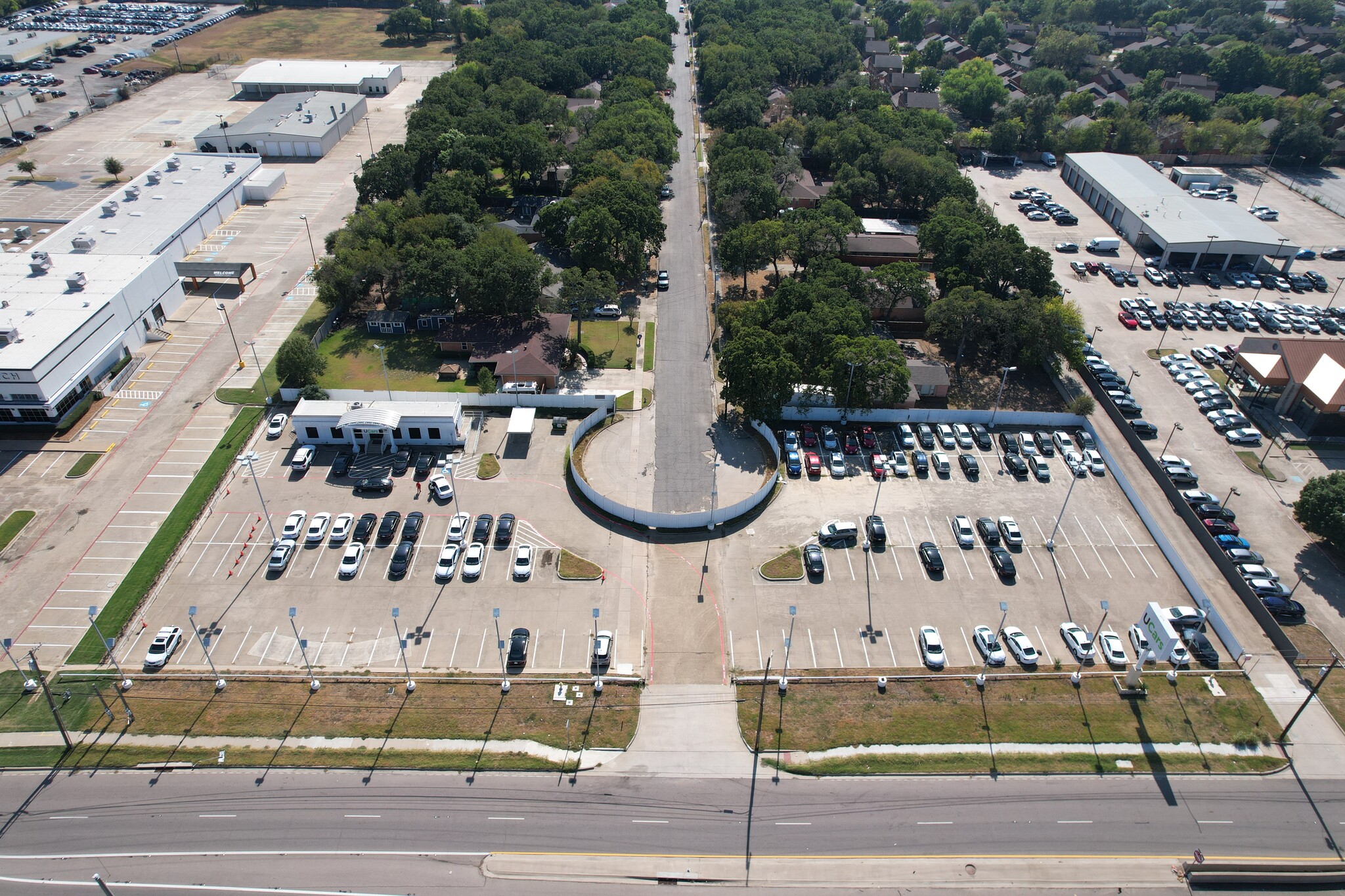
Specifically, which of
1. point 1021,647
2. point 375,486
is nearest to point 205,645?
point 375,486

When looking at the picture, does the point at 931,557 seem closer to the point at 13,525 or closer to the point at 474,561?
the point at 474,561

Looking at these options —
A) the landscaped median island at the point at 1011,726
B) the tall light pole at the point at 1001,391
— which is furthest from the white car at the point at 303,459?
the tall light pole at the point at 1001,391

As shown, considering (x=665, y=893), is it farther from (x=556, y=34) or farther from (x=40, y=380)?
(x=556, y=34)

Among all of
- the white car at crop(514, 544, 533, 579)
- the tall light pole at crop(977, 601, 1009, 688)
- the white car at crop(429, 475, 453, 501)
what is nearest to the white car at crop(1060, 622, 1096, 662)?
the tall light pole at crop(977, 601, 1009, 688)

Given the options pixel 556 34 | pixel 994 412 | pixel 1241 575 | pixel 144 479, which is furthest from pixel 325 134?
pixel 1241 575

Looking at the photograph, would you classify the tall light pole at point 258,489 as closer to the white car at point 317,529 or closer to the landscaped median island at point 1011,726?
the white car at point 317,529
